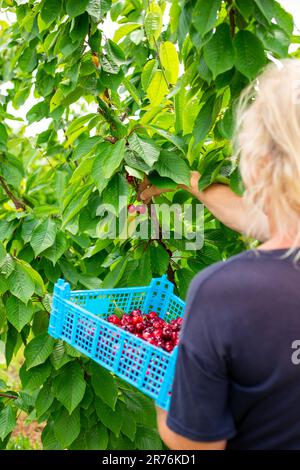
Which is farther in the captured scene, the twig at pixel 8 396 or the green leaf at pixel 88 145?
the twig at pixel 8 396

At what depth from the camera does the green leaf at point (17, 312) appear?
2.09 meters

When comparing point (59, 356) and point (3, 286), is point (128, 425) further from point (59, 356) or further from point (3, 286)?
point (3, 286)

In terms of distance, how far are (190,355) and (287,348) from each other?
17 centimetres

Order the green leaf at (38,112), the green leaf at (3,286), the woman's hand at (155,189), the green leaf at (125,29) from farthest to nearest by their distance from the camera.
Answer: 1. the green leaf at (38,112)
2. the green leaf at (125,29)
3. the green leaf at (3,286)
4. the woman's hand at (155,189)

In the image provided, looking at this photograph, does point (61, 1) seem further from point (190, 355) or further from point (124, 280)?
point (190, 355)

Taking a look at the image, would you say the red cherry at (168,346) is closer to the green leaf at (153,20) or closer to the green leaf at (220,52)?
the green leaf at (220,52)

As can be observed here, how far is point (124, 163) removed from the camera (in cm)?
183

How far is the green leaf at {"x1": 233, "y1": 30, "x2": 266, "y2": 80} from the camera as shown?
1.58 metres

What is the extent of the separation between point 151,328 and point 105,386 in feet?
2.02

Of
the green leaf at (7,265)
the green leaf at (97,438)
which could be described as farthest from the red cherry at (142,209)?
the green leaf at (97,438)

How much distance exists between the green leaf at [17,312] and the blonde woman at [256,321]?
98cm

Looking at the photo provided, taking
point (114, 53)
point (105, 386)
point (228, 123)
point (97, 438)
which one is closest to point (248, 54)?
point (228, 123)

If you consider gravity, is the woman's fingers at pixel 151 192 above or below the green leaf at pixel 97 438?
above
